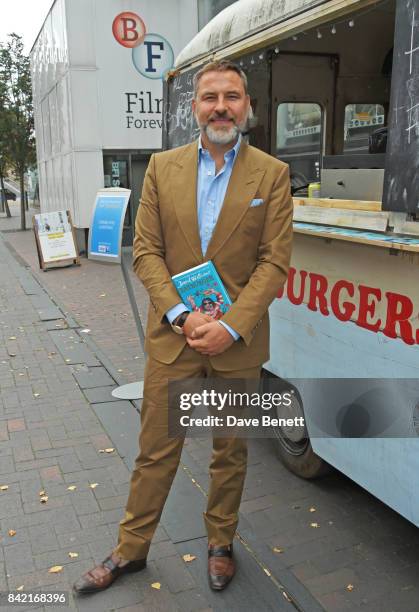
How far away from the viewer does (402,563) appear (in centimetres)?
289

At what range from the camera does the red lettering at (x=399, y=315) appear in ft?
7.83

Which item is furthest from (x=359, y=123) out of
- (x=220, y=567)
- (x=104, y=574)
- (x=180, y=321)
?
(x=104, y=574)

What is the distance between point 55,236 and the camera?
1270 cm

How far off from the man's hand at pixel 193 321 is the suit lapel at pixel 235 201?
0.25 m

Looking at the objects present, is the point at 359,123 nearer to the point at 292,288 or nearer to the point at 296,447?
the point at 292,288

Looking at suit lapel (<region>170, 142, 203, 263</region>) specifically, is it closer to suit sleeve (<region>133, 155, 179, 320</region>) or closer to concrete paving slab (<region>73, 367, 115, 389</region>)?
suit sleeve (<region>133, 155, 179, 320</region>)

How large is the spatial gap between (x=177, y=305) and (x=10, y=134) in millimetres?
21207

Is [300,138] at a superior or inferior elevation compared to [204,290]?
superior

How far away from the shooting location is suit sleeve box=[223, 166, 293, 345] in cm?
237

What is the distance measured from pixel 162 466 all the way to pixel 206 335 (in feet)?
2.25

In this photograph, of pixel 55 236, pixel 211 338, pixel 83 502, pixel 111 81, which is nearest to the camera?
pixel 211 338

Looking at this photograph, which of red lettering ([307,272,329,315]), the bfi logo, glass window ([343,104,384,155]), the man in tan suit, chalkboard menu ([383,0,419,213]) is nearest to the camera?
chalkboard menu ([383,0,419,213])

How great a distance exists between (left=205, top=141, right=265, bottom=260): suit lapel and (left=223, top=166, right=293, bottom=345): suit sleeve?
92mm

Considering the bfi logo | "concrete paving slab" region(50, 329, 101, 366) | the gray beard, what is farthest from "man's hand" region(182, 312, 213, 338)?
the bfi logo
